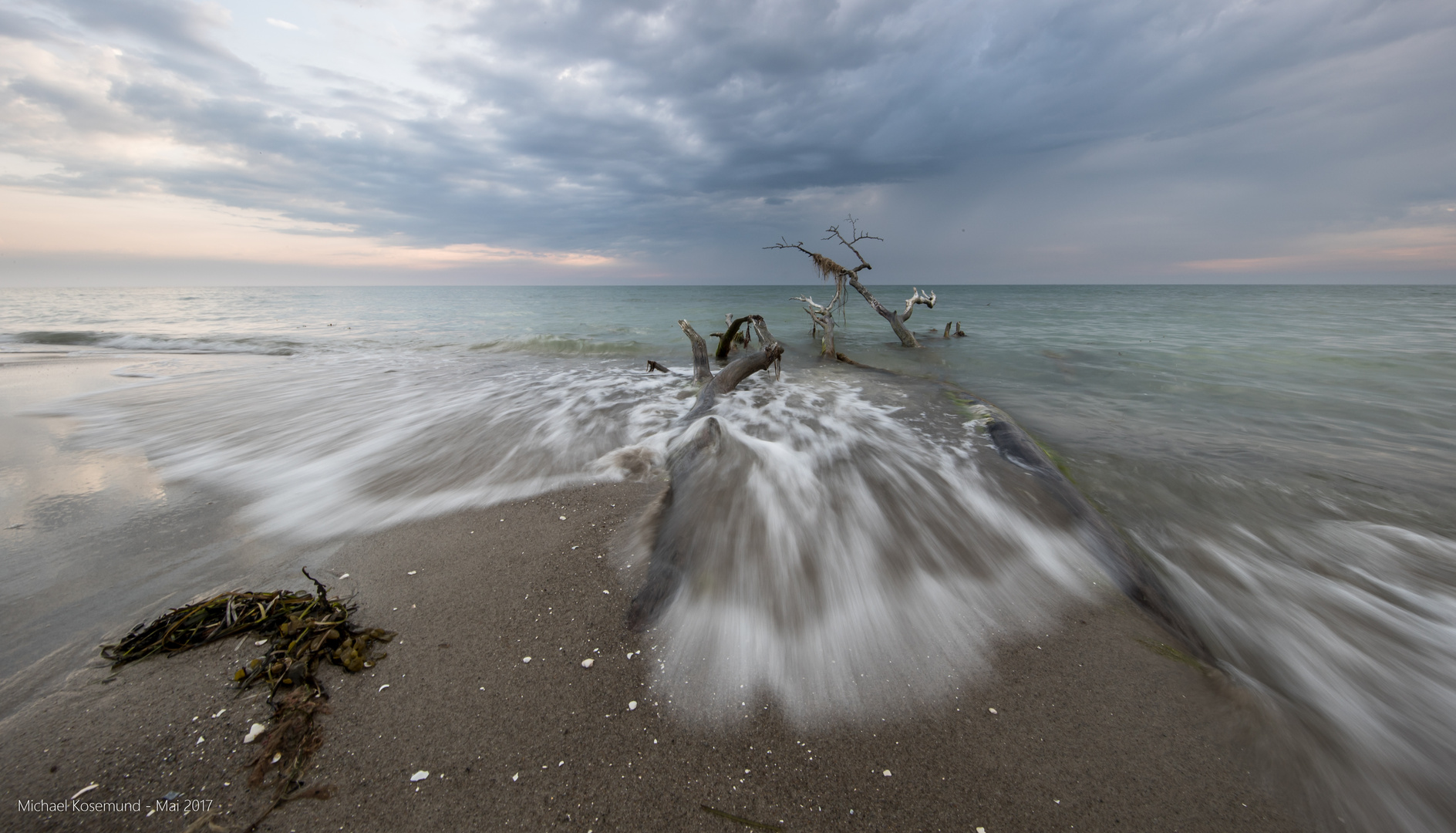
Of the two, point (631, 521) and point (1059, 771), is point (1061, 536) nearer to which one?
point (1059, 771)

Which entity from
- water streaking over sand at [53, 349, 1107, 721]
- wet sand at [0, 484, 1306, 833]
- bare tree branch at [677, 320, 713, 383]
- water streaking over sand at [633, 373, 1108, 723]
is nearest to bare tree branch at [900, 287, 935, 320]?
water streaking over sand at [53, 349, 1107, 721]

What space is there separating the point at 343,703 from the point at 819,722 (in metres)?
2.33

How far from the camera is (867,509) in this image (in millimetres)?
4773

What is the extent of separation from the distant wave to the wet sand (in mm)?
18864

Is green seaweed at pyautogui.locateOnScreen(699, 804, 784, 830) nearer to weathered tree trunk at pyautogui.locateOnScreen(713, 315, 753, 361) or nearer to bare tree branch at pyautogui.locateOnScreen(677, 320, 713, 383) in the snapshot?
bare tree branch at pyautogui.locateOnScreen(677, 320, 713, 383)

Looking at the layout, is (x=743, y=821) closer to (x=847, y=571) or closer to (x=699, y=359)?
(x=847, y=571)

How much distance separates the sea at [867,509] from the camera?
9.23 ft

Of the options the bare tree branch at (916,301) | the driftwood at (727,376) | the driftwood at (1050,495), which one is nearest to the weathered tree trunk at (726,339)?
the driftwood at (727,376)

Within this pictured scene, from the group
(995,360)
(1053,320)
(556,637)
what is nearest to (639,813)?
(556,637)

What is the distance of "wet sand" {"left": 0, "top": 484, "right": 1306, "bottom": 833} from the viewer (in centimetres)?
196

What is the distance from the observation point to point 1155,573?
404cm

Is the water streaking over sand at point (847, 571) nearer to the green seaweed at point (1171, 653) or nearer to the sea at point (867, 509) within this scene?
the sea at point (867, 509)

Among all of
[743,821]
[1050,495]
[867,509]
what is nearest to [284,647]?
[743,821]

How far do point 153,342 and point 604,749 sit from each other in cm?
2686
